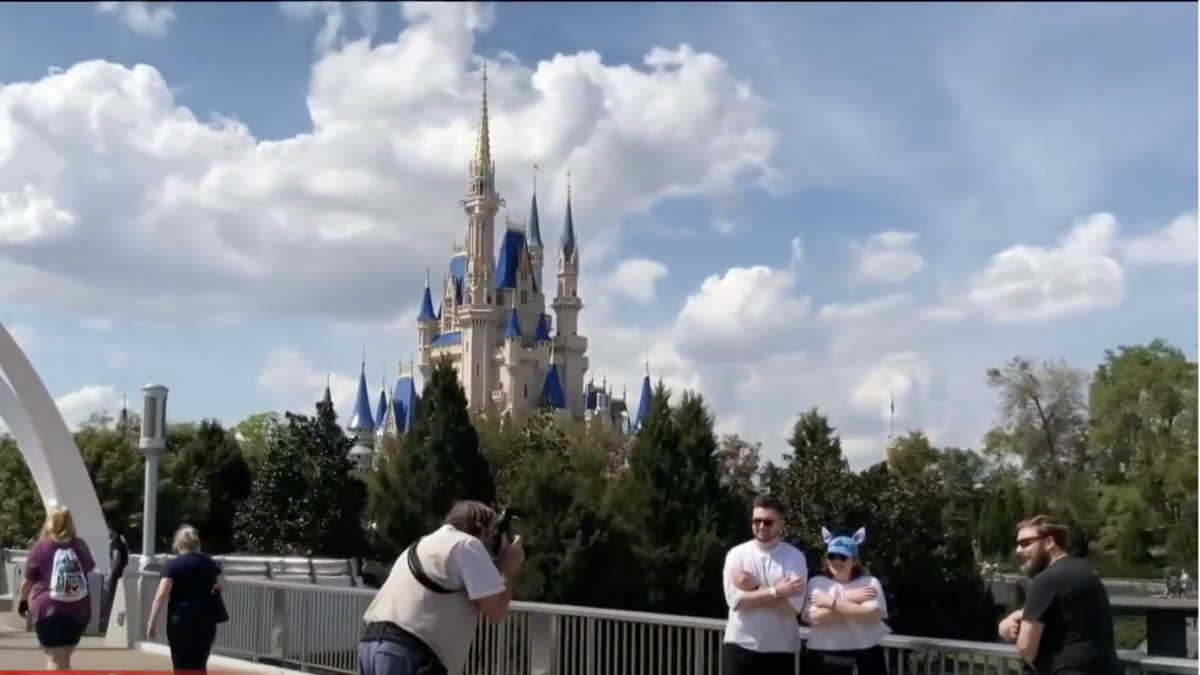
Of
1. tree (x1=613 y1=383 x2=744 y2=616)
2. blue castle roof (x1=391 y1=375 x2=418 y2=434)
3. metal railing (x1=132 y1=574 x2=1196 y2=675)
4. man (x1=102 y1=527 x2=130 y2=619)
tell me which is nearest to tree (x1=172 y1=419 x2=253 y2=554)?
tree (x1=613 y1=383 x2=744 y2=616)

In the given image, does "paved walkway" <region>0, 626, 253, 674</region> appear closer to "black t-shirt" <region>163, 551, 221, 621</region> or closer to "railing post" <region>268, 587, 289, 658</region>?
"railing post" <region>268, 587, 289, 658</region>

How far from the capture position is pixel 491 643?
10.6 meters

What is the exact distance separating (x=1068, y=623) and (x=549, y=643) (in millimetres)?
5007

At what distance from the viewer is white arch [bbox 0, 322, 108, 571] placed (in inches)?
695

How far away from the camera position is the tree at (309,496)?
3856 centimetres

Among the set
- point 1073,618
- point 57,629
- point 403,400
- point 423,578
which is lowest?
point 57,629

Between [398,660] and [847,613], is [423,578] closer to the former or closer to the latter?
[398,660]

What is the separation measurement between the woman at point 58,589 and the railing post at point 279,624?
2.57 meters

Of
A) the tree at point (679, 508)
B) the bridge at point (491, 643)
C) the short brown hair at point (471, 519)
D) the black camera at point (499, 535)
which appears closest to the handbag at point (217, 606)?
the bridge at point (491, 643)

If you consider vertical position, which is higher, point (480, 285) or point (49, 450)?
point (480, 285)

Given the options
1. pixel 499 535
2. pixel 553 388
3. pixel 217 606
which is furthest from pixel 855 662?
pixel 553 388

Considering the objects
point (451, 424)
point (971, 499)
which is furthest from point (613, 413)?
point (451, 424)

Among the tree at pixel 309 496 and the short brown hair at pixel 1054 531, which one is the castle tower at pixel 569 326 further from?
the short brown hair at pixel 1054 531

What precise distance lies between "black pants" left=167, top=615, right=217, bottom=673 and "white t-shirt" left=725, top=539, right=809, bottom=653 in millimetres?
3882
